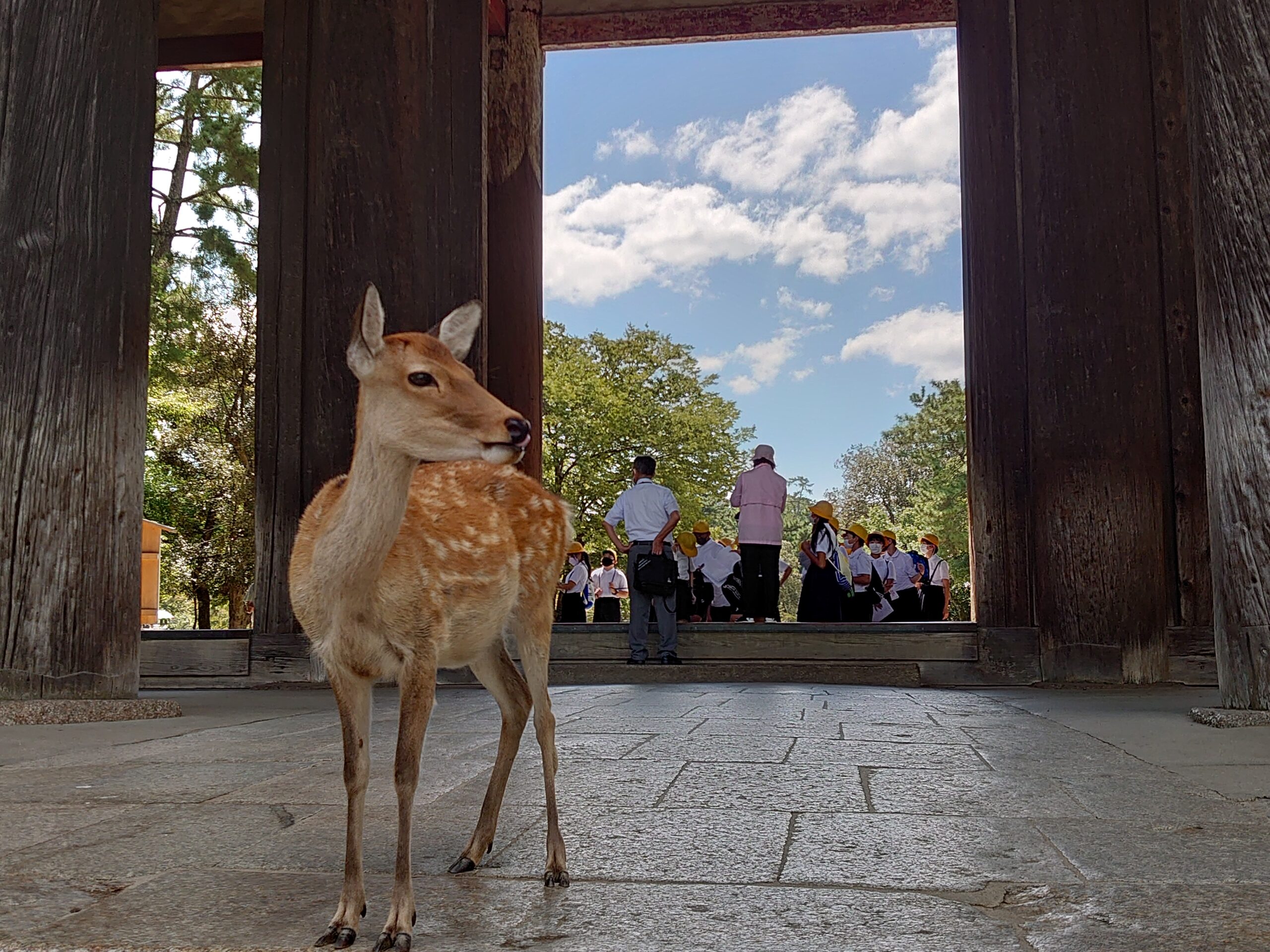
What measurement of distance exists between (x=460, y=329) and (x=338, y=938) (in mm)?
1517

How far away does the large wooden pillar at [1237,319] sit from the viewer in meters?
5.75

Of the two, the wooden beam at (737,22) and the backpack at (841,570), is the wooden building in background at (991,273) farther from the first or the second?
the wooden beam at (737,22)

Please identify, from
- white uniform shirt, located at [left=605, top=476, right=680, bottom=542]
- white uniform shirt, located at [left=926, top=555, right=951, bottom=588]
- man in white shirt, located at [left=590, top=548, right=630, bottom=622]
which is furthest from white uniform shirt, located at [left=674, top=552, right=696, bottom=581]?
white uniform shirt, located at [left=605, top=476, right=680, bottom=542]

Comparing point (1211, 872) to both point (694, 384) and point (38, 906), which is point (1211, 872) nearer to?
point (38, 906)

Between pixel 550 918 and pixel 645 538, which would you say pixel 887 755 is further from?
pixel 645 538

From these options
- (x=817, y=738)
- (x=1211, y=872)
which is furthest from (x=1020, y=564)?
(x=1211, y=872)

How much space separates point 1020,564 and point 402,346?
7.32 m

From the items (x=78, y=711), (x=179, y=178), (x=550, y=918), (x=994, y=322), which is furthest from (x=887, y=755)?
(x=179, y=178)

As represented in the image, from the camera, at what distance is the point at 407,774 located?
2719 millimetres

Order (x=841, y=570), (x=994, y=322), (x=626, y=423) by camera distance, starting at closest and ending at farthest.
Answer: (x=994, y=322) < (x=841, y=570) < (x=626, y=423)

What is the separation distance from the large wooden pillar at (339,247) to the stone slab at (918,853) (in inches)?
235

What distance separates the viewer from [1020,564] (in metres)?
9.22

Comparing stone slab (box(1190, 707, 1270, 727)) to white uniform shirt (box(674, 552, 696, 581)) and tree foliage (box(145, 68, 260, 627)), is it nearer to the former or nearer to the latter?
white uniform shirt (box(674, 552, 696, 581))

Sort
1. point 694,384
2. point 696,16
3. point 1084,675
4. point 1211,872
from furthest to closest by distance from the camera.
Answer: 1. point 694,384
2. point 696,16
3. point 1084,675
4. point 1211,872
